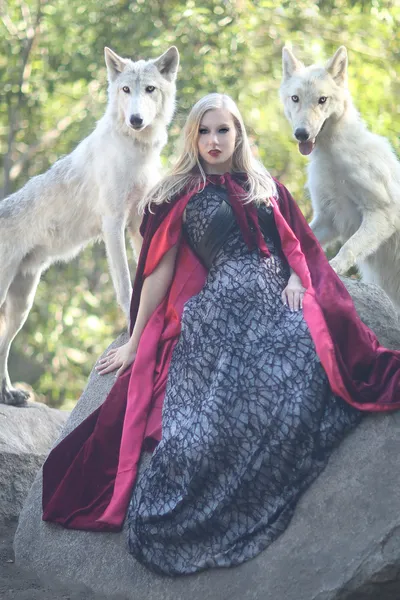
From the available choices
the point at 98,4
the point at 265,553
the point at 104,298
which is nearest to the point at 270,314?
the point at 265,553

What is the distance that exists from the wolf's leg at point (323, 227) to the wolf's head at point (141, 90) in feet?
4.11

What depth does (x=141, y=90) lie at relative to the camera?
5.35 metres

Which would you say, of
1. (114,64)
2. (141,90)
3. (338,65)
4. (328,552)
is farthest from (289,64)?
(328,552)

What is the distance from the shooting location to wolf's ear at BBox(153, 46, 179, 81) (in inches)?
219

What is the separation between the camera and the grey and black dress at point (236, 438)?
3.51 m

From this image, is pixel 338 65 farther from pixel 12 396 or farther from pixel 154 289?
pixel 12 396

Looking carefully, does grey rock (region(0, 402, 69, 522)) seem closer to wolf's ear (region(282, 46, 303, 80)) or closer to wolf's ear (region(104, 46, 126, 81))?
wolf's ear (region(104, 46, 126, 81))

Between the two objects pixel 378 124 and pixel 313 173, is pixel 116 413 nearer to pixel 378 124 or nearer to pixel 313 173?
pixel 313 173

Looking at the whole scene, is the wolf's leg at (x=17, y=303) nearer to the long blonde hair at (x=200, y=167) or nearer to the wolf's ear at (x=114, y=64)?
the wolf's ear at (x=114, y=64)

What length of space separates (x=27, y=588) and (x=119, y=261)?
2198 millimetres

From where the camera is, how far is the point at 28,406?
589 centimetres

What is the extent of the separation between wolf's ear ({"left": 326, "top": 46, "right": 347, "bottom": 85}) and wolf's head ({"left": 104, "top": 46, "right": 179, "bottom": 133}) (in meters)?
1.07

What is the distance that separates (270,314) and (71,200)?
2.44 m

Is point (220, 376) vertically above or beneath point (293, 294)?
beneath
